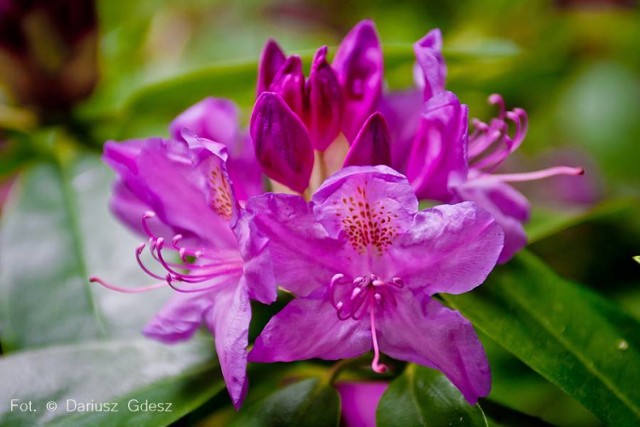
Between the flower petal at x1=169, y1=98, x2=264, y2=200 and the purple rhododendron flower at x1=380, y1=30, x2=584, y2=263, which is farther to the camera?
the flower petal at x1=169, y1=98, x2=264, y2=200

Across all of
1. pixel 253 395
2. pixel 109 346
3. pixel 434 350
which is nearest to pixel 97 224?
pixel 109 346

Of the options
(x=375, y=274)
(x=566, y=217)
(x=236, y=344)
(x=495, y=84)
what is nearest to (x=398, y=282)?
(x=375, y=274)

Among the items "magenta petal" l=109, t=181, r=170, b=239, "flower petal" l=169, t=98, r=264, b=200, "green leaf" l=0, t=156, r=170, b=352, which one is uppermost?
"flower petal" l=169, t=98, r=264, b=200

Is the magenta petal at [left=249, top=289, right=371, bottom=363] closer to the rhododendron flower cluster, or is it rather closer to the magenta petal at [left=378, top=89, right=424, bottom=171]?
the rhododendron flower cluster

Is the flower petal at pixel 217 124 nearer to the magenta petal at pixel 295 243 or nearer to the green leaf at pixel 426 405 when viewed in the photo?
the magenta petal at pixel 295 243

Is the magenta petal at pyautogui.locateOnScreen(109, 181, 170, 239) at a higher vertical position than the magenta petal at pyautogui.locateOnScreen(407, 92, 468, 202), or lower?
lower

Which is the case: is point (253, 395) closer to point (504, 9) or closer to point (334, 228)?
point (334, 228)

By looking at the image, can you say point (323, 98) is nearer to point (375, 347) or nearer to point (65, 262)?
point (375, 347)

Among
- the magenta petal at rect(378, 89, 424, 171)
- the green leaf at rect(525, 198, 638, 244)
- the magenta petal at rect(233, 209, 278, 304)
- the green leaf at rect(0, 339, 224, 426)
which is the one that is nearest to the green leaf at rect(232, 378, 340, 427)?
the green leaf at rect(0, 339, 224, 426)
